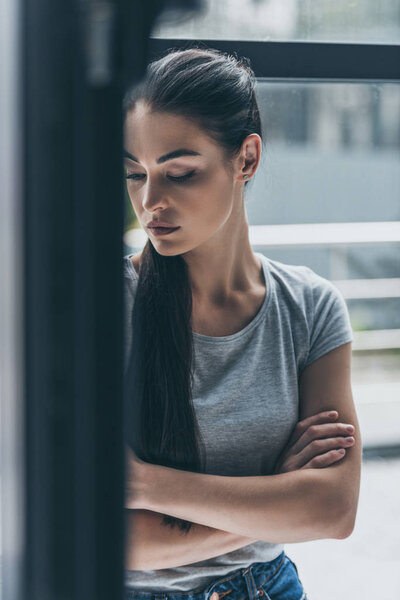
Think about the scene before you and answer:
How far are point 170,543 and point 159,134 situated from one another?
18.9 inches

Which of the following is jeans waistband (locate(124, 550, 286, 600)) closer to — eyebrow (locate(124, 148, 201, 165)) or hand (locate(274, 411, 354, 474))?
hand (locate(274, 411, 354, 474))

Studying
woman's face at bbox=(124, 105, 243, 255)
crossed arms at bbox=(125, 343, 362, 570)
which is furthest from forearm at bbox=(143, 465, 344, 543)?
woman's face at bbox=(124, 105, 243, 255)

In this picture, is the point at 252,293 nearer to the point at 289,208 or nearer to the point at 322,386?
the point at 322,386

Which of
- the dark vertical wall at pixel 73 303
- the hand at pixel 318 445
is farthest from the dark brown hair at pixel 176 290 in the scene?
the dark vertical wall at pixel 73 303

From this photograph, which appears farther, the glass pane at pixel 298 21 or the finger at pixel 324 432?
the glass pane at pixel 298 21

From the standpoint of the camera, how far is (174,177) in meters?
0.79

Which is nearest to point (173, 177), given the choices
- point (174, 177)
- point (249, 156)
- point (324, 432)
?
point (174, 177)

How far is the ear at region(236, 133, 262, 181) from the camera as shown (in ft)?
2.83

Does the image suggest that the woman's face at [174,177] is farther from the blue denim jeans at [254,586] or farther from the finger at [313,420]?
the blue denim jeans at [254,586]

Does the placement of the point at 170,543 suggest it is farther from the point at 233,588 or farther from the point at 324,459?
the point at 324,459

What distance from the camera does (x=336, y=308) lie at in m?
0.93

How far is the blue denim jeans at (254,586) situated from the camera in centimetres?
78

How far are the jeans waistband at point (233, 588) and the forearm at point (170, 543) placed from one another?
0.04m

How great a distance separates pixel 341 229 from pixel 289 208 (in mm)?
722
